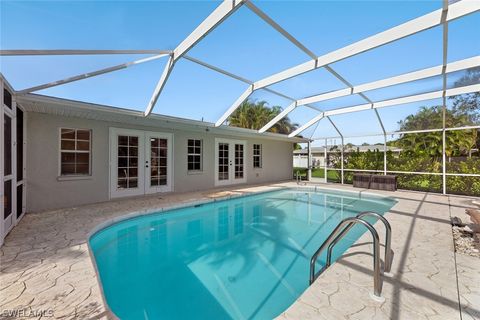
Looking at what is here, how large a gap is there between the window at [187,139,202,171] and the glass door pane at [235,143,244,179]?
2.17 meters

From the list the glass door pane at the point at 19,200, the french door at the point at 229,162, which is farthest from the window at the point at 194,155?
the glass door pane at the point at 19,200

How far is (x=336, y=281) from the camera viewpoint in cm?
260

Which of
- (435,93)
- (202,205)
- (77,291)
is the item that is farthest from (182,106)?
(435,93)

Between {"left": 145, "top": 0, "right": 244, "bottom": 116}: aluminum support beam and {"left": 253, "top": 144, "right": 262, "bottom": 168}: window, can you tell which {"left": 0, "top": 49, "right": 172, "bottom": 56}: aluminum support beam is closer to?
{"left": 145, "top": 0, "right": 244, "bottom": 116}: aluminum support beam

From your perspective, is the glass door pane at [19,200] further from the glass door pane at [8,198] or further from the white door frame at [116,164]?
the white door frame at [116,164]

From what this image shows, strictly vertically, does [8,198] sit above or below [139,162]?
below

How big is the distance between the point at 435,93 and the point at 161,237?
9414 millimetres

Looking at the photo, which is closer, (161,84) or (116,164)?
(161,84)

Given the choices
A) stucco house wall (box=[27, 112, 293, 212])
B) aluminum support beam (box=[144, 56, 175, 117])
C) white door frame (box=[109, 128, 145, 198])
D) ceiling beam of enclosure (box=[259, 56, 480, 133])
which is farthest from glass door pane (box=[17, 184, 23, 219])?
ceiling beam of enclosure (box=[259, 56, 480, 133])

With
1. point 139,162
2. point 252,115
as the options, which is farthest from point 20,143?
point 252,115

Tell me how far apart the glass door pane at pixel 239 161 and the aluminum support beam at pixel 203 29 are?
612 centimetres

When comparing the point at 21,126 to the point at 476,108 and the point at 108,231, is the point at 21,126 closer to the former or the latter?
the point at 108,231

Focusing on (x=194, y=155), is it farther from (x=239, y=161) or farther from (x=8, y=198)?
(x=8, y=198)

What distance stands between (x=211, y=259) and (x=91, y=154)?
5.22m
